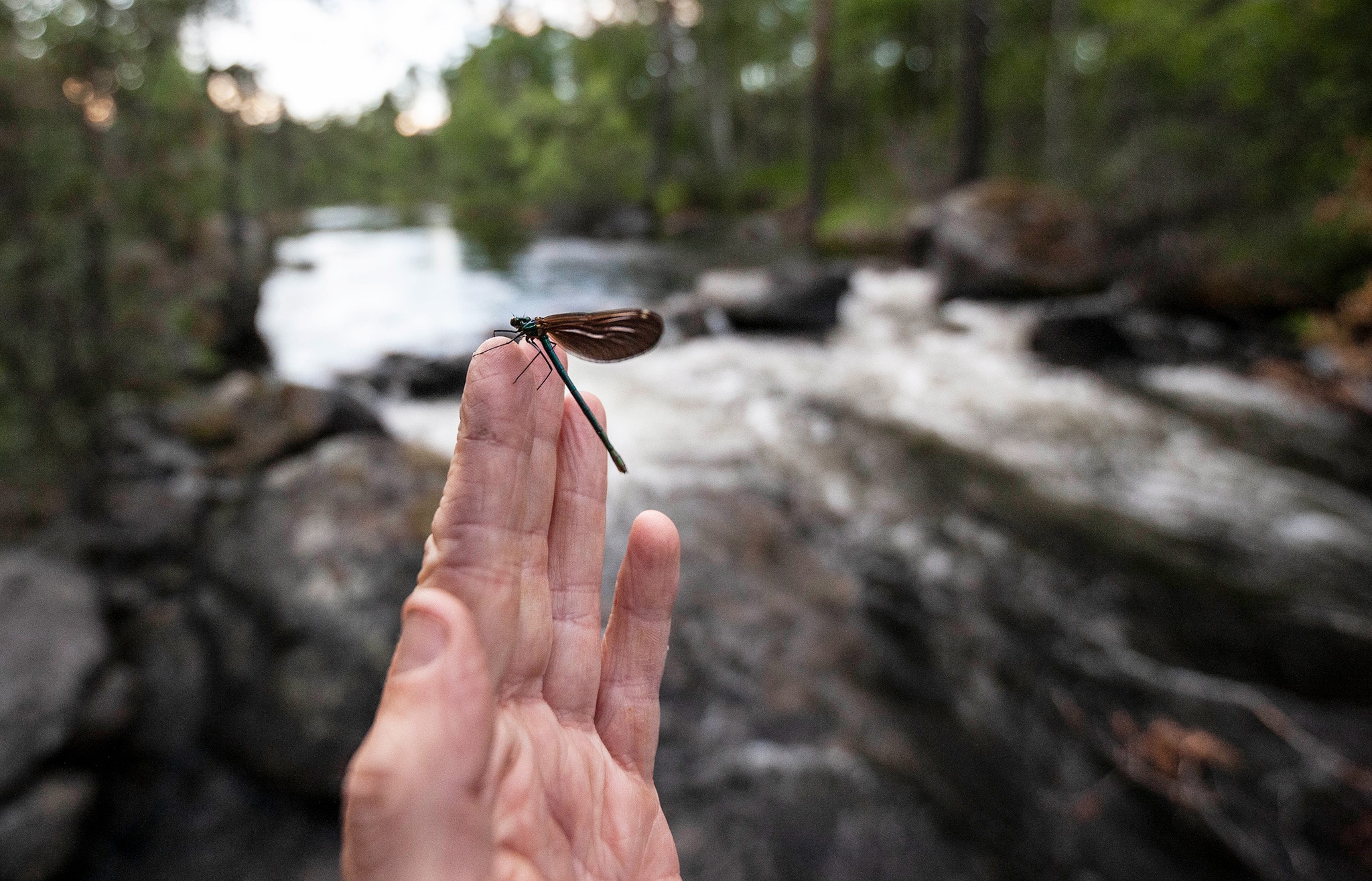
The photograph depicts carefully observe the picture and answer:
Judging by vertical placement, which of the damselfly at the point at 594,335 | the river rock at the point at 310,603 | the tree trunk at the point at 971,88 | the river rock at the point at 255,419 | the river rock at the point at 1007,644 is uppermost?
the tree trunk at the point at 971,88

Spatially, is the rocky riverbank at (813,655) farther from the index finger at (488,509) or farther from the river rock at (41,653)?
the index finger at (488,509)

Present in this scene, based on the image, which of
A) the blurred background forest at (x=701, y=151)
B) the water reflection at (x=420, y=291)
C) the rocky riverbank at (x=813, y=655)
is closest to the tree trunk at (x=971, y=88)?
the blurred background forest at (x=701, y=151)

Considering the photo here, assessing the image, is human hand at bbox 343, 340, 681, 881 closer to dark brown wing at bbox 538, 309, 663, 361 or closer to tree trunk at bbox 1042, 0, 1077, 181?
dark brown wing at bbox 538, 309, 663, 361

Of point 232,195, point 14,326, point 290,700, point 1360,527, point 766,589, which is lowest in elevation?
point 1360,527

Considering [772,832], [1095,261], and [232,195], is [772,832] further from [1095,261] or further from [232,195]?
[1095,261]

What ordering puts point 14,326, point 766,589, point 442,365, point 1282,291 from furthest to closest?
point 1282,291
point 442,365
point 766,589
point 14,326

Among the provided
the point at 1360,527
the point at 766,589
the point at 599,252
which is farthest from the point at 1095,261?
the point at 599,252
